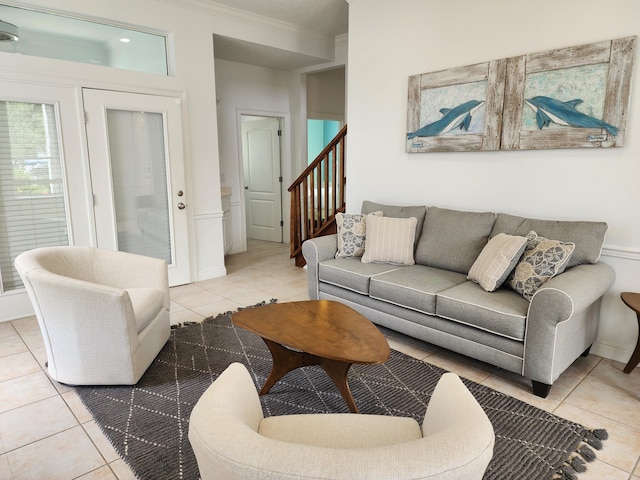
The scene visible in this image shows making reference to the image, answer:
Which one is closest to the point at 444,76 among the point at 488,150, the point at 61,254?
the point at 488,150

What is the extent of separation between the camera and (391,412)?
218 cm

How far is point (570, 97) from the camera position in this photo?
276 cm

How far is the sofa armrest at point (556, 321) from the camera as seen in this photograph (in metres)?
2.13

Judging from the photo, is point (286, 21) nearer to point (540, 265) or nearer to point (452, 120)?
point (452, 120)

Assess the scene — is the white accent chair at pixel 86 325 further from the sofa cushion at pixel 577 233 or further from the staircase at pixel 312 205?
the staircase at pixel 312 205

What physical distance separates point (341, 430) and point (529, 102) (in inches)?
107

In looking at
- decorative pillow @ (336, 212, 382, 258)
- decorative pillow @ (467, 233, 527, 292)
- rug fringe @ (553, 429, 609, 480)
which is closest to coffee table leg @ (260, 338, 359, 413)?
rug fringe @ (553, 429, 609, 480)

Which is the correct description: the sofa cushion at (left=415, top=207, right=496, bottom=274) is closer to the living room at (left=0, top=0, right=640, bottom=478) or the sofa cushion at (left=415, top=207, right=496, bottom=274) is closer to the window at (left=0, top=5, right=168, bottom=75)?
the living room at (left=0, top=0, right=640, bottom=478)

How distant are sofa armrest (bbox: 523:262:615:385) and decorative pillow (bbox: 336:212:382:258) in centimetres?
160

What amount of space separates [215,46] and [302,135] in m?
1.90

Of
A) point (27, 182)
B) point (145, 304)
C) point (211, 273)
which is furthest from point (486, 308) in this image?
point (27, 182)

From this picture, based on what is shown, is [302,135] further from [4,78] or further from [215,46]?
[4,78]

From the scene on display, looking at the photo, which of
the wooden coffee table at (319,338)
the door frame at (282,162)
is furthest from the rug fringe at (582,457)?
the door frame at (282,162)

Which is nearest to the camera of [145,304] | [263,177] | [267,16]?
[145,304]
